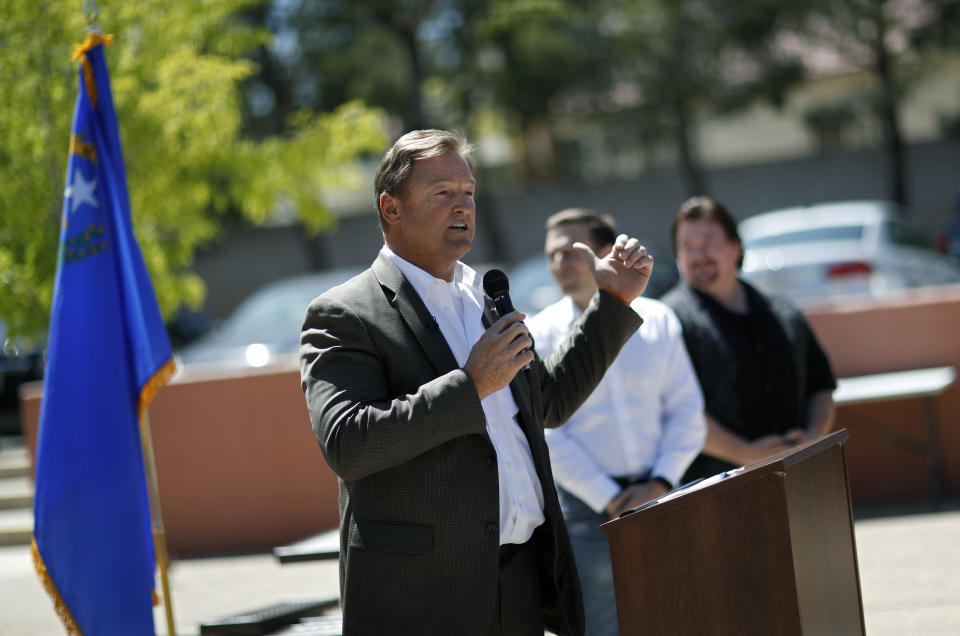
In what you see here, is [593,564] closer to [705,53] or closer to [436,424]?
[436,424]

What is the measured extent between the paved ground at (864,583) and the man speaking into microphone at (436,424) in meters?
3.25

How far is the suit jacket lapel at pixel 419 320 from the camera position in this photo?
113 inches

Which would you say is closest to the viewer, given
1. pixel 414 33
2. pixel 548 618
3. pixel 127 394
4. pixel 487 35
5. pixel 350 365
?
pixel 350 365

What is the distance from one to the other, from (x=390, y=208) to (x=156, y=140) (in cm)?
594

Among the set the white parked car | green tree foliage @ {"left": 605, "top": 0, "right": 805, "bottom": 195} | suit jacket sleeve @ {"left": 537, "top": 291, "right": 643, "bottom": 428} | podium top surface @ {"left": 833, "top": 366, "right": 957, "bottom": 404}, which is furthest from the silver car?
green tree foliage @ {"left": 605, "top": 0, "right": 805, "bottom": 195}

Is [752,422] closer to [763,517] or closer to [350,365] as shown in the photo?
[763,517]

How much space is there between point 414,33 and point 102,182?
13900mm

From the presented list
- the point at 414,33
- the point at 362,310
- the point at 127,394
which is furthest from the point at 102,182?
the point at 414,33

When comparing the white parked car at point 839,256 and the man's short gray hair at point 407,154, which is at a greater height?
the man's short gray hair at point 407,154

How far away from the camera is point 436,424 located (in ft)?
8.66

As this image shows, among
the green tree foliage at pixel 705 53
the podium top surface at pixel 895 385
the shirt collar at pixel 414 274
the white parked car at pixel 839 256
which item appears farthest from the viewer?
the green tree foliage at pixel 705 53

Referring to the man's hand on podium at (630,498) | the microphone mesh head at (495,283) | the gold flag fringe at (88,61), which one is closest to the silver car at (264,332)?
the gold flag fringe at (88,61)

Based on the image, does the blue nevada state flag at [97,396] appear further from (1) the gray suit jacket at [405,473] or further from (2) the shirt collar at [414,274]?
(2) the shirt collar at [414,274]

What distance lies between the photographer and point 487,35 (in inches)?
859
